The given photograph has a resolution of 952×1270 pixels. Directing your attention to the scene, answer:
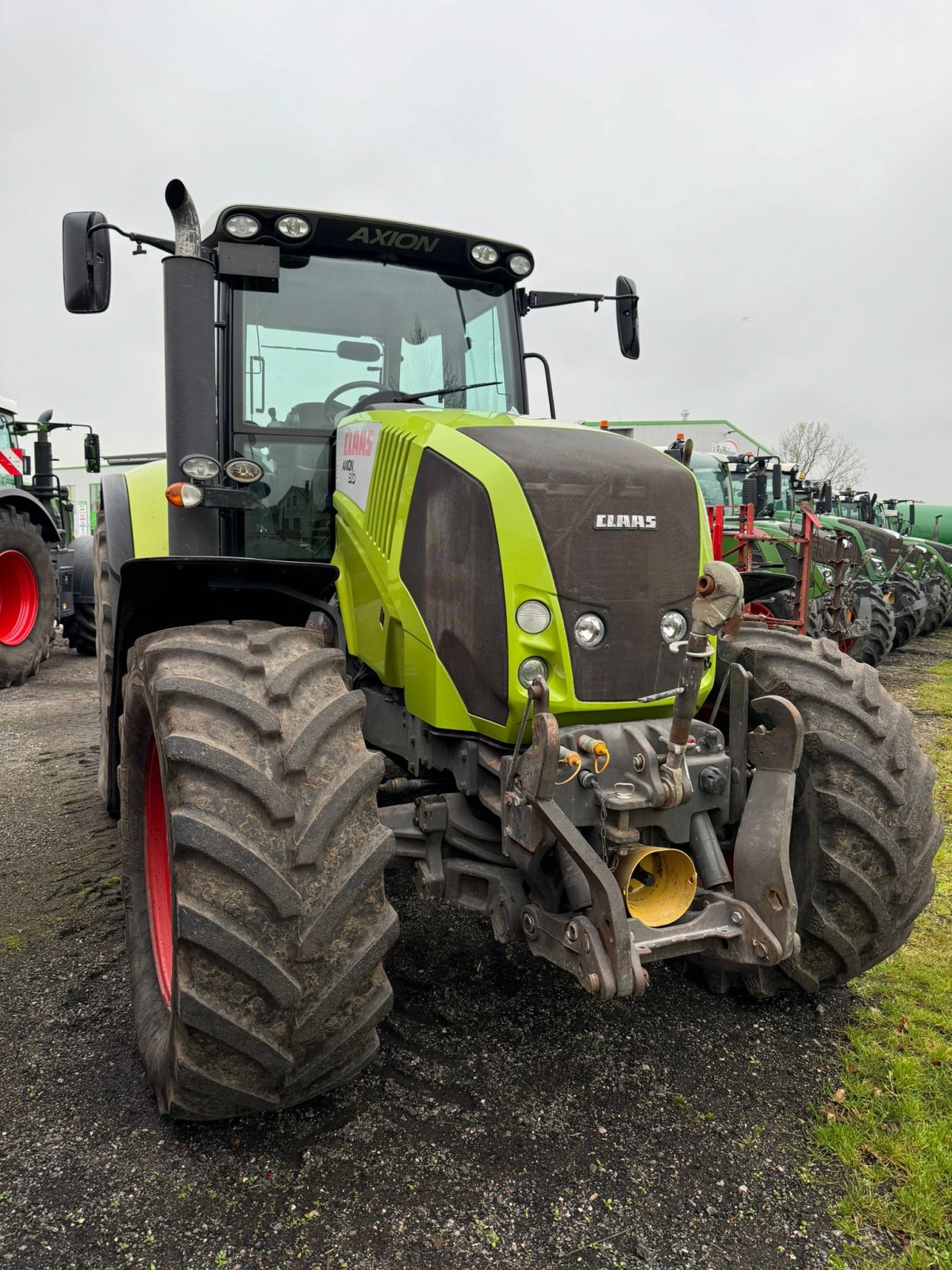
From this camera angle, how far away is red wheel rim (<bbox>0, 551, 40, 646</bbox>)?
967 centimetres

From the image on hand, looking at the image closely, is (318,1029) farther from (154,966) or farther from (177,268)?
(177,268)

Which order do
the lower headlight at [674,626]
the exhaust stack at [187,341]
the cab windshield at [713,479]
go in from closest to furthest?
the lower headlight at [674,626]
the exhaust stack at [187,341]
the cab windshield at [713,479]

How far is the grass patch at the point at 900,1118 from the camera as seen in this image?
2268 millimetres

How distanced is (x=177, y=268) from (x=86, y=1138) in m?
2.53

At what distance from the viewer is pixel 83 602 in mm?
10203

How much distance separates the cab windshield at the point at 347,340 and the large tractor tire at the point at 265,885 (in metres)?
1.48

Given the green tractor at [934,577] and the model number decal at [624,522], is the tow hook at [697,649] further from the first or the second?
the green tractor at [934,577]

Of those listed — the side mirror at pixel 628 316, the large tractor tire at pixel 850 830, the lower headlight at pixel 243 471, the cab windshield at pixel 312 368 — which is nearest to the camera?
the large tractor tire at pixel 850 830

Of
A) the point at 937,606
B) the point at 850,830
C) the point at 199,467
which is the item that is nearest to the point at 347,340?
the point at 199,467

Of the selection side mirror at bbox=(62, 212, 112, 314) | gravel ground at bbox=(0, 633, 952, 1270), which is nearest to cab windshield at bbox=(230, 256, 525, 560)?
side mirror at bbox=(62, 212, 112, 314)

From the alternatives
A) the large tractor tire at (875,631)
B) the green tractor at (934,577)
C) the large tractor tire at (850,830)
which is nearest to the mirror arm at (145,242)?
the large tractor tire at (850,830)

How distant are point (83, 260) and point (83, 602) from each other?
7.61m

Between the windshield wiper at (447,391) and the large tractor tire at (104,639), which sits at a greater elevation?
the windshield wiper at (447,391)

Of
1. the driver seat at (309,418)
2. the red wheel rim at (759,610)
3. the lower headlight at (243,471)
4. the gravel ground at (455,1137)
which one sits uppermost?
the driver seat at (309,418)
